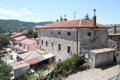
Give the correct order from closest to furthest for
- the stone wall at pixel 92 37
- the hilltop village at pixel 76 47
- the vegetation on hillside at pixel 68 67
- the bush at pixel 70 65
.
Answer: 1. the vegetation on hillside at pixel 68 67
2. the bush at pixel 70 65
3. the hilltop village at pixel 76 47
4. the stone wall at pixel 92 37

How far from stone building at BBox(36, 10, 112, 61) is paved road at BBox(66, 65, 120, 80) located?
12.9ft

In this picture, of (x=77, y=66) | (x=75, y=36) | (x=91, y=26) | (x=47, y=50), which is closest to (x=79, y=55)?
(x=77, y=66)

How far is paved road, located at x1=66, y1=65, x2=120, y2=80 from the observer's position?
1838 cm

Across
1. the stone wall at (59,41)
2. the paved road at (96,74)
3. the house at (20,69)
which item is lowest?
the house at (20,69)

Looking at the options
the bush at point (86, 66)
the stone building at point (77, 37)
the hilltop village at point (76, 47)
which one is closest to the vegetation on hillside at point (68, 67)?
the bush at point (86, 66)

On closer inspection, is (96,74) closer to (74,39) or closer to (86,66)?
(86,66)

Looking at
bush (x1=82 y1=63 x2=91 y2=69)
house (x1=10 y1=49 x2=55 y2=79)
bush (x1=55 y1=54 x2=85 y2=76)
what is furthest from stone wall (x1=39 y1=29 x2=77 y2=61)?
bush (x1=82 y1=63 x2=91 y2=69)

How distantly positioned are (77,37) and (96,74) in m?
7.60

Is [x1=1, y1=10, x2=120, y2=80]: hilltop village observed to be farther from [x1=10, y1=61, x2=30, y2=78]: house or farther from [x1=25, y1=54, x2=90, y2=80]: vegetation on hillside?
[x1=25, y1=54, x2=90, y2=80]: vegetation on hillside

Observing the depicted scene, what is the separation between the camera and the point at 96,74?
1911cm

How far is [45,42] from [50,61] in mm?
5811

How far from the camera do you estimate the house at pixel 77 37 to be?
24511 mm

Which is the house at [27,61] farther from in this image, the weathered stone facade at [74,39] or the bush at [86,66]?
the bush at [86,66]

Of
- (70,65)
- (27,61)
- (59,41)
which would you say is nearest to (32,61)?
(27,61)
